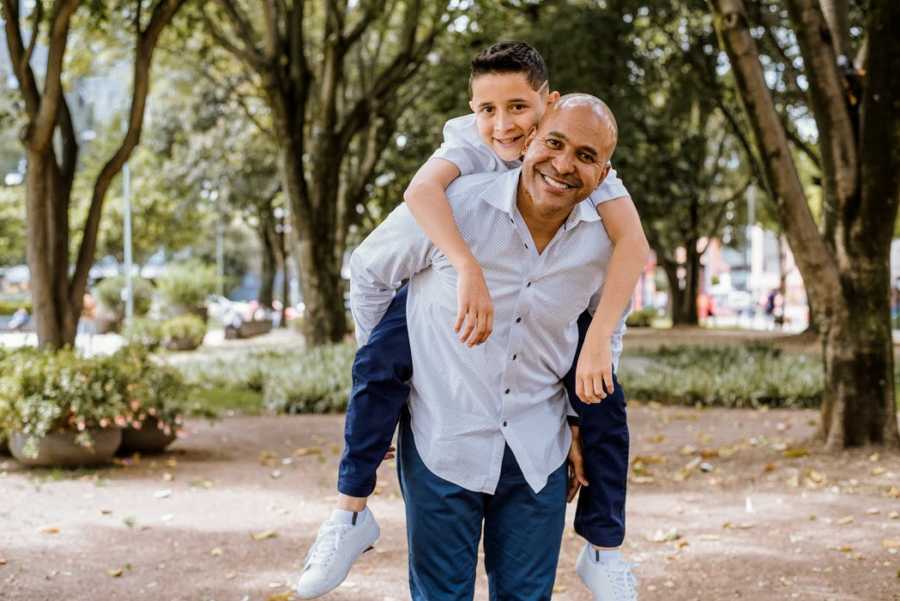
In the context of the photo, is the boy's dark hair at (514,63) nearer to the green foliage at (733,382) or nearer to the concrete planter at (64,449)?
the concrete planter at (64,449)

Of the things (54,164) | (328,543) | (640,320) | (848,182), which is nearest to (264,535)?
(328,543)

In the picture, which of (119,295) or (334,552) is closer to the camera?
(334,552)

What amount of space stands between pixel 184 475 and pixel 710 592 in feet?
16.0

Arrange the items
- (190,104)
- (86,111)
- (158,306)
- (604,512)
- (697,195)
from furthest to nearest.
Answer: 1. (86,111)
2. (158,306)
3. (190,104)
4. (697,195)
5. (604,512)

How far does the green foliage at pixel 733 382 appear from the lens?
1357 centimetres

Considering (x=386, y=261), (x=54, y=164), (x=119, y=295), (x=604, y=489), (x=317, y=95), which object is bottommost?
(x=119, y=295)

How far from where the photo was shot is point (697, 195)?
85.8 feet

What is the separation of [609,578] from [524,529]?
274 millimetres

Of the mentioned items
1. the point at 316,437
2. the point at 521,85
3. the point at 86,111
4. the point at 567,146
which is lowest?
the point at 316,437

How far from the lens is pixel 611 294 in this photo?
2.64m

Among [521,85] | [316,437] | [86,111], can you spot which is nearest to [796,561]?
[521,85]

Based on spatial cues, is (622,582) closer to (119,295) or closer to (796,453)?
(796,453)

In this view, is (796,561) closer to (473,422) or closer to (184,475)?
(473,422)

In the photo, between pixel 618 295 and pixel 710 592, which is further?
pixel 710 592
